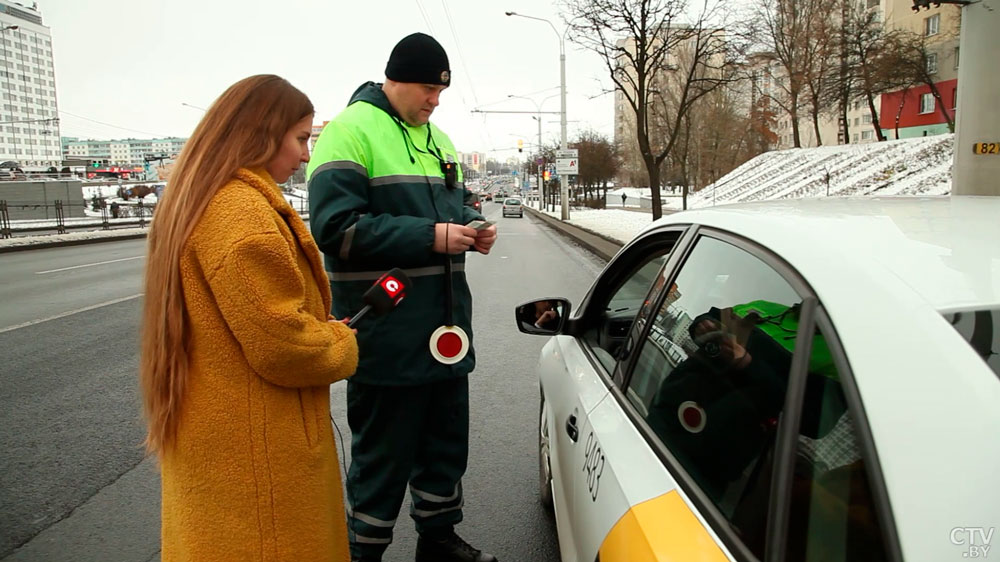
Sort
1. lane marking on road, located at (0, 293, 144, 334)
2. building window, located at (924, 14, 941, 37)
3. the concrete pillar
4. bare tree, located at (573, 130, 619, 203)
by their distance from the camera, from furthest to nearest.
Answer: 1. bare tree, located at (573, 130, 619, 203)
2. building window, located at (924, 14, 941, 37)
3. the concrete pillar
4. lane marking on road, located at (0, 293, 144, 334)

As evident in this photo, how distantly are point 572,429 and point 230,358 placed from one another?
3.81ft

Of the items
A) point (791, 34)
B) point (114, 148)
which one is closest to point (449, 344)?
point (791, 34)

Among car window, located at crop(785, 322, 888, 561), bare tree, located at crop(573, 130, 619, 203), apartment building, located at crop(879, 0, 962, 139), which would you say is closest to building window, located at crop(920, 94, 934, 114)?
apartment building, located at crop(879, 0, 962, 139)

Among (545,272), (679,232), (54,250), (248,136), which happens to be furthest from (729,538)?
(54,250)

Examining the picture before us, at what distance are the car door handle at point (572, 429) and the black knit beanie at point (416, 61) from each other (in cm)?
128

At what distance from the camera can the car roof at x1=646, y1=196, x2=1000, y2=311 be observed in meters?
1.10

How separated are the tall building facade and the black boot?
11715 cm

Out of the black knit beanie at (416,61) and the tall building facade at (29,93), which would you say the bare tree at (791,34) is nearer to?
the black knit beanie at (416,61)

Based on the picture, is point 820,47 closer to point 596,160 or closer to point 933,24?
point 933,24

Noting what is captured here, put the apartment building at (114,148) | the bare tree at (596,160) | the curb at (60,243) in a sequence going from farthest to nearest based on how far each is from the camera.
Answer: the apartment building at (114,148) < the bare tree at (596,160) < the curb at (60,243)

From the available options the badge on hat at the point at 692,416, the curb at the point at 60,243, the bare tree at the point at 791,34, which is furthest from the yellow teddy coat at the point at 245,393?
the bare tree at the point at 791,34

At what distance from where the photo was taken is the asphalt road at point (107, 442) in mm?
3277

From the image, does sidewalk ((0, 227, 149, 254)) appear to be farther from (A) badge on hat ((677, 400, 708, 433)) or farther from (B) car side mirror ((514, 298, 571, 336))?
(A) badge on hat ((677, 400, 708, 433))

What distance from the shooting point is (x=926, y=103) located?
49.4m
